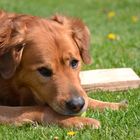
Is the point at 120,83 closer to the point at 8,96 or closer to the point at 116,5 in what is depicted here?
the point at 8,96

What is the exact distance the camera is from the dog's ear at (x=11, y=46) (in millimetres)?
5590

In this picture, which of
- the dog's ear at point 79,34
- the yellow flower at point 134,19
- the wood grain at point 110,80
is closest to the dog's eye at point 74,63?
the dog's ear at point 79,34

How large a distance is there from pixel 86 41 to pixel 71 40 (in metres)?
0.36

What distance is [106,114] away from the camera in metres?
5.75

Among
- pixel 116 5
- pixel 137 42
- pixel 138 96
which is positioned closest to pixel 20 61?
pixel 138 96

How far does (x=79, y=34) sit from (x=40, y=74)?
80cm

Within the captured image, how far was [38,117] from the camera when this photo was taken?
5.41 meters

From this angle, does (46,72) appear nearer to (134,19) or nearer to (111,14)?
(134,19)

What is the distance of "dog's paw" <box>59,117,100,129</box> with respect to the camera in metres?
5.25

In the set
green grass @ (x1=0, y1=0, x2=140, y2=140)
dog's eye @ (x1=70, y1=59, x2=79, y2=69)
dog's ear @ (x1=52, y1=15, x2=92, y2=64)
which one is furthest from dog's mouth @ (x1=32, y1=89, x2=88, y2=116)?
dog's ear @ (x1=52, y1=15, x2=92, y2=64)

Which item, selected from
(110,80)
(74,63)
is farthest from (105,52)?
(74,63)

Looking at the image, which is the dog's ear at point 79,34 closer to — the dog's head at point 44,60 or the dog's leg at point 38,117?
the dog's head at point 44,60

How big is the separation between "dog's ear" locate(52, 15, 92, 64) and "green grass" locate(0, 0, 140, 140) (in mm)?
624

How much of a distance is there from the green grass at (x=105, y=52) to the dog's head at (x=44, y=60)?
33cm
